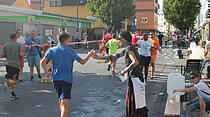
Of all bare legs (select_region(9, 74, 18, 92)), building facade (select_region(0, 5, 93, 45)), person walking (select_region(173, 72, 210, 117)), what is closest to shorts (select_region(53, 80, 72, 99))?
person walking (select_region(173, 72, 210, 117))

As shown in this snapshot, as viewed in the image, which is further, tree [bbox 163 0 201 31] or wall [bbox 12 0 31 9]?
wall [bbox 12 0 31 9]

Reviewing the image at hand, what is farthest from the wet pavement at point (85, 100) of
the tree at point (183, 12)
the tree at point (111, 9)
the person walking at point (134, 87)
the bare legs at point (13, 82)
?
the tree at point (111, 9)

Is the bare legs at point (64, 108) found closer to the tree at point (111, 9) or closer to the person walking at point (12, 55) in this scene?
the person walking at point (12, 55)

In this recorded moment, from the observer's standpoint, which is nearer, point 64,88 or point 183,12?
point 64,88

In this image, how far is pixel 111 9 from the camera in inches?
1796

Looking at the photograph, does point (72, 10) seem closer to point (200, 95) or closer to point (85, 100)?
point (85, 100)

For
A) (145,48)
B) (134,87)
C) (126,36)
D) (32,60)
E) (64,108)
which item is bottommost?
(64,108)

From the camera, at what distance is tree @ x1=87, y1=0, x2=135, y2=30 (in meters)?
46.6

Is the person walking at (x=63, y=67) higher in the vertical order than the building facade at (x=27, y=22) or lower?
lower

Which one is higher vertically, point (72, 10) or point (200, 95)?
point (72, 10)

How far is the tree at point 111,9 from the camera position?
46.6m

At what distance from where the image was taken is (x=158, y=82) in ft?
34.3

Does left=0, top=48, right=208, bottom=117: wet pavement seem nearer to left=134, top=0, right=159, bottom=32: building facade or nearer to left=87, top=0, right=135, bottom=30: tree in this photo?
left=87, top=0, right=135, bottom=30: tree

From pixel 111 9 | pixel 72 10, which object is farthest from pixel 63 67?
pixel 72 10
